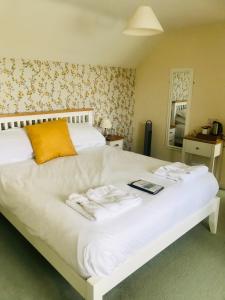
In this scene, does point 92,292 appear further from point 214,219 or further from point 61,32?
point 61,32

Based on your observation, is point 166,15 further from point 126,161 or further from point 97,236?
point 97,236

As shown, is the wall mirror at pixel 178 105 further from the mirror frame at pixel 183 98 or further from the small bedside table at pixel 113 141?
the small bedside table at pixel 113 141

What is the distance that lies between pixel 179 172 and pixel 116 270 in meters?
1.07

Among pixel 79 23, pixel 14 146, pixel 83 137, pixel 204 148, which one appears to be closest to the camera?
pixel 14 146

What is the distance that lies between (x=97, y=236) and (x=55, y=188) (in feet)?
2.34

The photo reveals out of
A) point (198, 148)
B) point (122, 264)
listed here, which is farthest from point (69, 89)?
point (122, 264)

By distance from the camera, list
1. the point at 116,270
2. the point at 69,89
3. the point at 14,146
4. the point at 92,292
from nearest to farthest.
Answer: the point at 92,292 → the point at 116,270 → the point at 14,146 → the point at 69,89

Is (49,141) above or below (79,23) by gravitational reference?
below

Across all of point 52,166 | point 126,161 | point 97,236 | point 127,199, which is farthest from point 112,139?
point 97,236

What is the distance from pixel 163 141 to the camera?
424cm

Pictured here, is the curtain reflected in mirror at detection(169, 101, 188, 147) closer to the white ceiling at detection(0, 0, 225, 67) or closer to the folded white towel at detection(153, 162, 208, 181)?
the white ceiling at detection(0, 0, 225, 67)

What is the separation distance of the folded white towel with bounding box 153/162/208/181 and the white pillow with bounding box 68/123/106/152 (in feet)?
3.72

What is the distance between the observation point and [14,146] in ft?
8.60

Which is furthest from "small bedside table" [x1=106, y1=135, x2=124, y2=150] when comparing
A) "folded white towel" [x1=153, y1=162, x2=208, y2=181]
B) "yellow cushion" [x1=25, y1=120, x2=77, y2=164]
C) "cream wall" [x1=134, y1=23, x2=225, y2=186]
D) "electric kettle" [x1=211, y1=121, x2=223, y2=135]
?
"folded white towel" [x1=153, y1=162, x2=208, y2=181]
